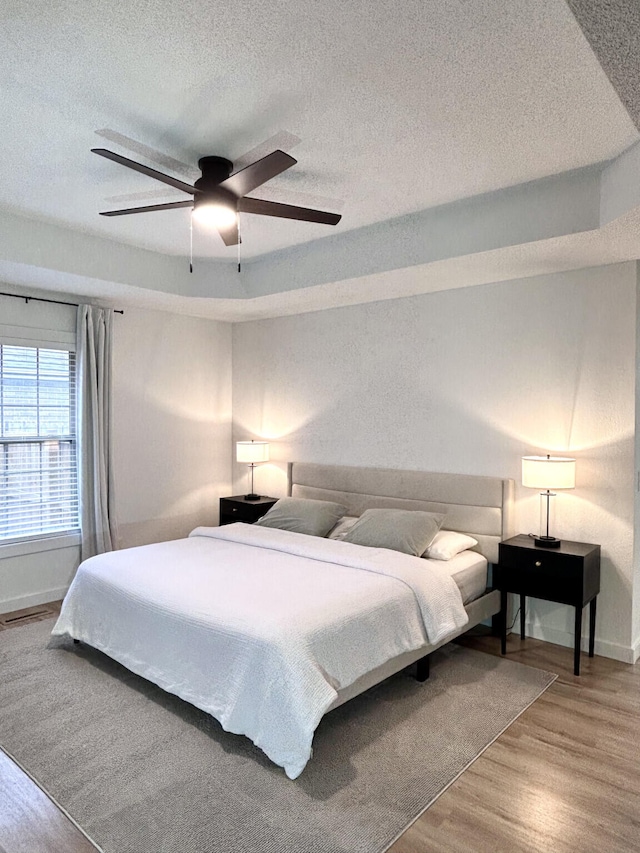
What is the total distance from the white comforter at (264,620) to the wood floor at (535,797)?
590 millimetres

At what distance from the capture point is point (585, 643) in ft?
12.1

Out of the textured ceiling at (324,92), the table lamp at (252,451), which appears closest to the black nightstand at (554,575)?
the textured ceiling at (324,92)

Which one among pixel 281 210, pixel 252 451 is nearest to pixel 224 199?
pixel 281 210

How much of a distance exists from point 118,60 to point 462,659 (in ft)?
11.6

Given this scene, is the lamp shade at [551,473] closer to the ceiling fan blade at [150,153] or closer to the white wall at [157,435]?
the ceiling fan blade at [150,153]

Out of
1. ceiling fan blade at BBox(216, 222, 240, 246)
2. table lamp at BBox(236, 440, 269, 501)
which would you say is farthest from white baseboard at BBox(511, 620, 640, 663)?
ceiling fan blade at BBox(216, 222, 240, 246)

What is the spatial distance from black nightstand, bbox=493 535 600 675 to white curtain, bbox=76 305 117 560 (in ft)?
10.4

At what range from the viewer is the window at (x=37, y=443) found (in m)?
4.37

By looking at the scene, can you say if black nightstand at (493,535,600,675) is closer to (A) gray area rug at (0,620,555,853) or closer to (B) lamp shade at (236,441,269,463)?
(A) gray area rug at (0,620,555,853)

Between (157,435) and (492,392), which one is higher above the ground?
(492,392)

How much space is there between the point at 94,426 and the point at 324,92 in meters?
3.39

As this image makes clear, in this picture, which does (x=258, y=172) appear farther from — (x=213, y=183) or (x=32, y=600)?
(x=32, y=600)

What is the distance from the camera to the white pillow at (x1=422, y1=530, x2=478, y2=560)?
375 cm

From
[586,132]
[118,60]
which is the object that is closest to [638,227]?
[586,132]
